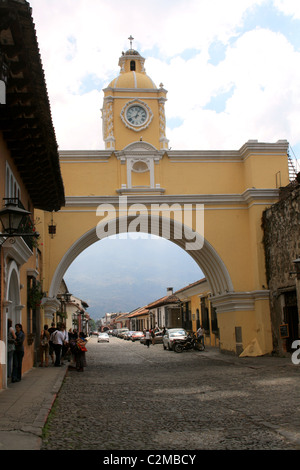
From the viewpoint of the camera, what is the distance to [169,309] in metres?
42.8

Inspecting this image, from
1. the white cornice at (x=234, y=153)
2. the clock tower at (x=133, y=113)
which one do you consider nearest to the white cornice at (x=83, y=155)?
the clock tower at (x=133, y=113)

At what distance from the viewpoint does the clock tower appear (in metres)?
22.4

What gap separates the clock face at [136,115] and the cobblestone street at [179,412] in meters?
11.6

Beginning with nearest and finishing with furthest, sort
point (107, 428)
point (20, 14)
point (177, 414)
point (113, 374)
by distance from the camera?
point (20, 14) < point (107, 428) < point (177, 414) < point (113, 374)

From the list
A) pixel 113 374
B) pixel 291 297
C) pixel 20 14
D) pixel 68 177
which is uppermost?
pixel 68 177

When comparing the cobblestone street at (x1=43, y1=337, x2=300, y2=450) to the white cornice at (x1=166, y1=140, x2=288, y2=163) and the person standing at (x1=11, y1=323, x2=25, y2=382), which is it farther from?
the white cornice at (x1=166, y1=140, x2=288, y2=163)

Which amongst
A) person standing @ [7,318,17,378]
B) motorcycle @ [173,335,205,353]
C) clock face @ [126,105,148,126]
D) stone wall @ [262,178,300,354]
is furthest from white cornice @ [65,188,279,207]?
person standing @ [7,318,17,378]

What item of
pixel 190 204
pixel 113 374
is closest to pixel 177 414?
pixel 113 374

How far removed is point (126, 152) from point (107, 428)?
51.3 feet

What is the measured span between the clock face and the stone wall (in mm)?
6469

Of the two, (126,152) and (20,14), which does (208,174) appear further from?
(20,14)

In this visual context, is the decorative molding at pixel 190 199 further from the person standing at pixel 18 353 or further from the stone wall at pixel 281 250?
the person standing at pixel 18 353
